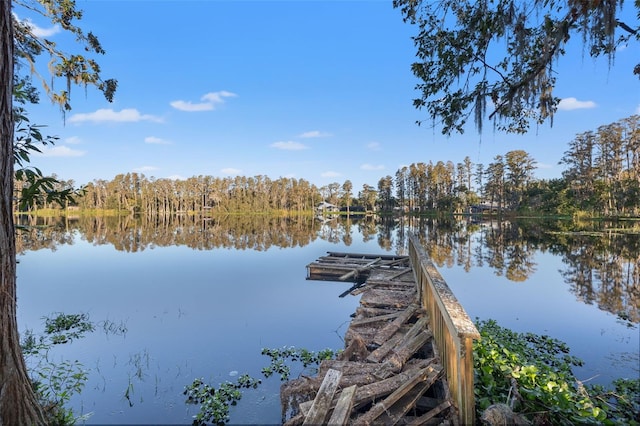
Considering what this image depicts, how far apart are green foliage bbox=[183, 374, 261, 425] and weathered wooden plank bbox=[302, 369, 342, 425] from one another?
2.07 m

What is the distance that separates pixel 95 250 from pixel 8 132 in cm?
2549

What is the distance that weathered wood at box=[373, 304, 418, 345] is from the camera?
5920mm

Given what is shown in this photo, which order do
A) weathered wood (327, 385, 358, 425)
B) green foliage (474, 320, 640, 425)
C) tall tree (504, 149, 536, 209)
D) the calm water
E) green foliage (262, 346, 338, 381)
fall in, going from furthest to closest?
1. tall tree (504, 149, 536, 209)
2. green foliage (262, 346, 338, 381)
3. the calm water
4. green foliage (474, 320, 640, 425)
5. weathered wood (327, 385, 358, 425)

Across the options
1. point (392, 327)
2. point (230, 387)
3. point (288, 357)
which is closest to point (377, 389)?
point (392, 327)

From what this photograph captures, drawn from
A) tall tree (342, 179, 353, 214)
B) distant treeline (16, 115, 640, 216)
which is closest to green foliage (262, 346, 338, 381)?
distant treeline (16, 115, 640, 216)

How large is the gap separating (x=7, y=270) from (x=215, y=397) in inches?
147

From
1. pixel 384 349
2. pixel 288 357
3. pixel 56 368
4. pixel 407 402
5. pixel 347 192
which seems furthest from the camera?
pixel 347 192

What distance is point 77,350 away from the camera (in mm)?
7711

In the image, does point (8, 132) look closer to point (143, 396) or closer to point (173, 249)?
point (143, 396)

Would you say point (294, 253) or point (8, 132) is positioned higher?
point (8, 132)

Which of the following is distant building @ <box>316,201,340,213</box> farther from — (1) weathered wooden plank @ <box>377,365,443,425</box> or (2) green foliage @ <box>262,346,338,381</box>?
(1) weathered wooden plank @ <box>377,365,443,425</box>

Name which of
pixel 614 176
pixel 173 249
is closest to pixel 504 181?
pixel 614 176

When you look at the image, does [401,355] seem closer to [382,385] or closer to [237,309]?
[382,385]

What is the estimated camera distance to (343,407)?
136 inches
